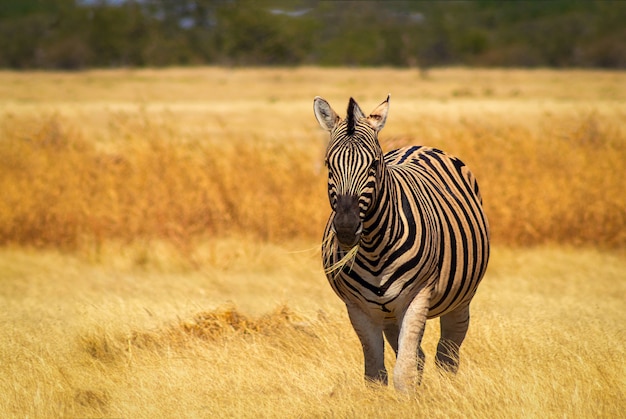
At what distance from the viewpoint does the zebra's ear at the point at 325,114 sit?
5.39 meters

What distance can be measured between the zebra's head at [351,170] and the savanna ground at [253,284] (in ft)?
4.26

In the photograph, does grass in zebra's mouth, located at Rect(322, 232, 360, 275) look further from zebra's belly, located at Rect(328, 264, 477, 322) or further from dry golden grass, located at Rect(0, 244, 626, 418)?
dry golden grass, located at Rect(0, 244, 626, 418)

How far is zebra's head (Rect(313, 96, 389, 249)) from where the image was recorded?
491cm

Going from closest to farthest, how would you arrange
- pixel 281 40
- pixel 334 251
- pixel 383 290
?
pixel 383 290 < pixel 334 251 < pixel 281 40

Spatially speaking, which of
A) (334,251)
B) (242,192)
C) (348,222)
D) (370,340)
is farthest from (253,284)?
(348,222)

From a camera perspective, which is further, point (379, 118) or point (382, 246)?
point (379, 118)

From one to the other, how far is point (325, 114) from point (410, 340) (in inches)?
57.1

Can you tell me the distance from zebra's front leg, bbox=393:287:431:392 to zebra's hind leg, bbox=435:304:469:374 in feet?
4.01

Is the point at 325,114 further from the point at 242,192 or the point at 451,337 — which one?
the point at 242,192

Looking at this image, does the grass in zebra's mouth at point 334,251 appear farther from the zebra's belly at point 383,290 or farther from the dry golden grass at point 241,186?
the dry golden grass at point 241,186

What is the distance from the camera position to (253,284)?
11273 mm

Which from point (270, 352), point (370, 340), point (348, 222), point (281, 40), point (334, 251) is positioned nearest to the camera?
point (348, 222)

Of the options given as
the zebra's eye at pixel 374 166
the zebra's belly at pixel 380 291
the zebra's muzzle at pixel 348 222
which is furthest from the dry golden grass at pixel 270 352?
the zebra's eye at pixel 374 166

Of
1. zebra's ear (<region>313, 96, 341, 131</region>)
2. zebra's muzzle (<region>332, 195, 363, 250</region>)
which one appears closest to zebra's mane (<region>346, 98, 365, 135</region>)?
zebra's ear (<region>313, 96, 341, 131</region>)
